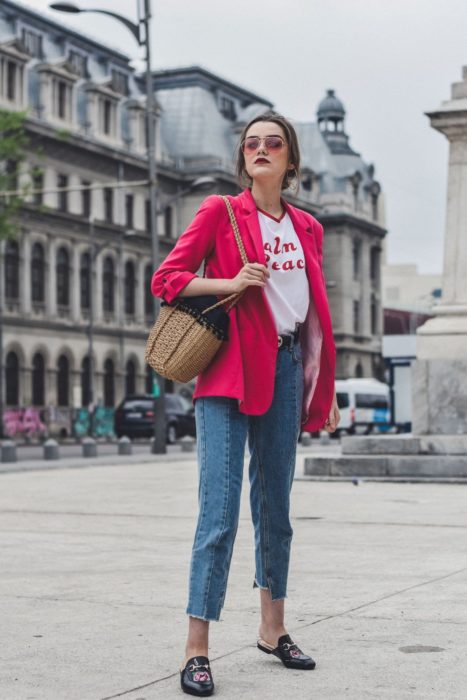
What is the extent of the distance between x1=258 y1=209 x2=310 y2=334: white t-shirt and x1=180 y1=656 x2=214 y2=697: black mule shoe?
4.05 ft

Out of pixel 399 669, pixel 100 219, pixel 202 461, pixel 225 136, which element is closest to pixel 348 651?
pixel 399 669

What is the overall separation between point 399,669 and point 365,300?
96111 millimetres

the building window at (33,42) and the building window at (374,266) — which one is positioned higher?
the building window at (33,42)

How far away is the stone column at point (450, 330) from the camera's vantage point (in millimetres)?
16781

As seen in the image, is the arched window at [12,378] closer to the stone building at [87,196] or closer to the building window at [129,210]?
the stone building at [87,196]

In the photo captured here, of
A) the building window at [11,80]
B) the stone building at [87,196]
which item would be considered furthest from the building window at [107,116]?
the building window at [11,80]

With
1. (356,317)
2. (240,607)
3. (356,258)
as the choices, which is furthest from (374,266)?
(240,607)

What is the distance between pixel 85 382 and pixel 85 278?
191 inches

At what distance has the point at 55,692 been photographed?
4.79 metres

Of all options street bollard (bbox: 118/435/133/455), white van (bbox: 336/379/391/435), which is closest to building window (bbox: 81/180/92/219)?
white van (bbox: 336/379/391/435)

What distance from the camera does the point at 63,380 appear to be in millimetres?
63438

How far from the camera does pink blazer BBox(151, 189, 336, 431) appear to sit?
200 inches

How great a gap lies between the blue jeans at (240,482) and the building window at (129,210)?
211 feet

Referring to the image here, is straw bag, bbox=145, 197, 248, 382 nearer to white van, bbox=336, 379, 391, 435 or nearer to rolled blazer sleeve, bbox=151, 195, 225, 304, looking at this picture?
rolled blazer sleeve, bbox=151, 195, 225, 304
